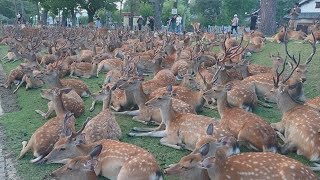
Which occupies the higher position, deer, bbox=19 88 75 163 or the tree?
the tree

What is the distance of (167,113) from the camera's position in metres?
5.80

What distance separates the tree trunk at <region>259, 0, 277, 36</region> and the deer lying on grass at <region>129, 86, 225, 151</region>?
1153cm

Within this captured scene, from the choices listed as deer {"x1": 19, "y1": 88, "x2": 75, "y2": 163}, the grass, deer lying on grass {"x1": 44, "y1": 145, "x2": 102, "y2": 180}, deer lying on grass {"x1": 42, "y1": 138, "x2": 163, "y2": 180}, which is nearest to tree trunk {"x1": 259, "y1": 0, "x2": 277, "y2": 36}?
the grass

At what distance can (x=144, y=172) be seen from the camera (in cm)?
416

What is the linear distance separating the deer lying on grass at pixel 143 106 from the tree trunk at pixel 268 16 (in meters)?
10.9

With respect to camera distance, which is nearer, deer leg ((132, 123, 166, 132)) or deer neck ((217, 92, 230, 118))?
deer neck ((217, 92, 230, 118))

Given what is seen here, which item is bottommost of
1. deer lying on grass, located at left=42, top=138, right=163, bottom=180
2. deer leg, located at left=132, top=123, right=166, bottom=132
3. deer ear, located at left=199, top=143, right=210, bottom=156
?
deer leg, located at left=132, top=123, right=166, bottom=132

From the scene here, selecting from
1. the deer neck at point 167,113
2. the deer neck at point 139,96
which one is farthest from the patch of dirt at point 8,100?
the deer neck at point 167,113

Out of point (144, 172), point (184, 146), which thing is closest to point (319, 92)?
point (184, 146)

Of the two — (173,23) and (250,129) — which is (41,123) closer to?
(250,129)

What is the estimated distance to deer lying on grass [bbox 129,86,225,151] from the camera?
5.29 metres

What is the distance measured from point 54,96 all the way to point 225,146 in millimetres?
2906

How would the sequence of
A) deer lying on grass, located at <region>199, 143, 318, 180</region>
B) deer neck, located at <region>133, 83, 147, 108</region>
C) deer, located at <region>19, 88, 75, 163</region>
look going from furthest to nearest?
deer neck, located at <region>133, 83, 147, 108</region> → deer, located at <region>19, 88, 75, 163</region> → deer lying on grass, located at <region>199, 143, 318, 180</region>

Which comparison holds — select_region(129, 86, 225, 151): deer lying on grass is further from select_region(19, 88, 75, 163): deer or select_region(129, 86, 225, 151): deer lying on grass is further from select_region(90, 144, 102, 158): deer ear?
select_region(90, 144, 102, 158): deer ear
